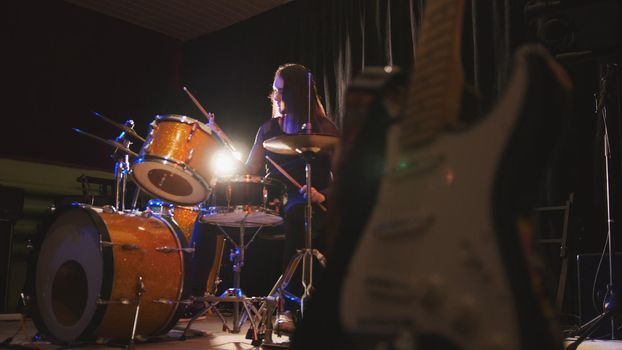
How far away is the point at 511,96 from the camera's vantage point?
822mm

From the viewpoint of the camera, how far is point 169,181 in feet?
11.2

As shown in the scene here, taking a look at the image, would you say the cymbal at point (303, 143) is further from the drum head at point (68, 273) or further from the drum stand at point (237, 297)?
the drum head at point (68, 273)

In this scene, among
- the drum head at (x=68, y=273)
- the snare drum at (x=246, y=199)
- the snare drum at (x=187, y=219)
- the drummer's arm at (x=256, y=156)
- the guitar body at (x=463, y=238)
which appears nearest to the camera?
the guitar body at (x=463, y=238)

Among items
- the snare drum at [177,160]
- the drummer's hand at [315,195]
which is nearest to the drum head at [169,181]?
the snare drum at [177,160]

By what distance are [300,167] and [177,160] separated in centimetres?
69

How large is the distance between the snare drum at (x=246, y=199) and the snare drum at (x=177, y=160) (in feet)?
0.45

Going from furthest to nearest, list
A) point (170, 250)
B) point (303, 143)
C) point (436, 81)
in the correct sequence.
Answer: point (170, 250) < point (303, 143) < point (436, 81)

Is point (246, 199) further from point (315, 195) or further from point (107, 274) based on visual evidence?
point (107, 274)

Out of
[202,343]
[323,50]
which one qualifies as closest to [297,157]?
[202,343]

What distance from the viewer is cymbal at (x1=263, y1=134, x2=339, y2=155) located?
257 centimetres

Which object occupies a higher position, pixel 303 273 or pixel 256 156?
pixel 256 156

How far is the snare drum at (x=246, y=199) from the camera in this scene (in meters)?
3.09

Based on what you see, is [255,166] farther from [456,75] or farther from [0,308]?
[0,308]

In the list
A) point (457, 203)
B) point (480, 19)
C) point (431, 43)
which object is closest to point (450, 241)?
point (457, 203)
